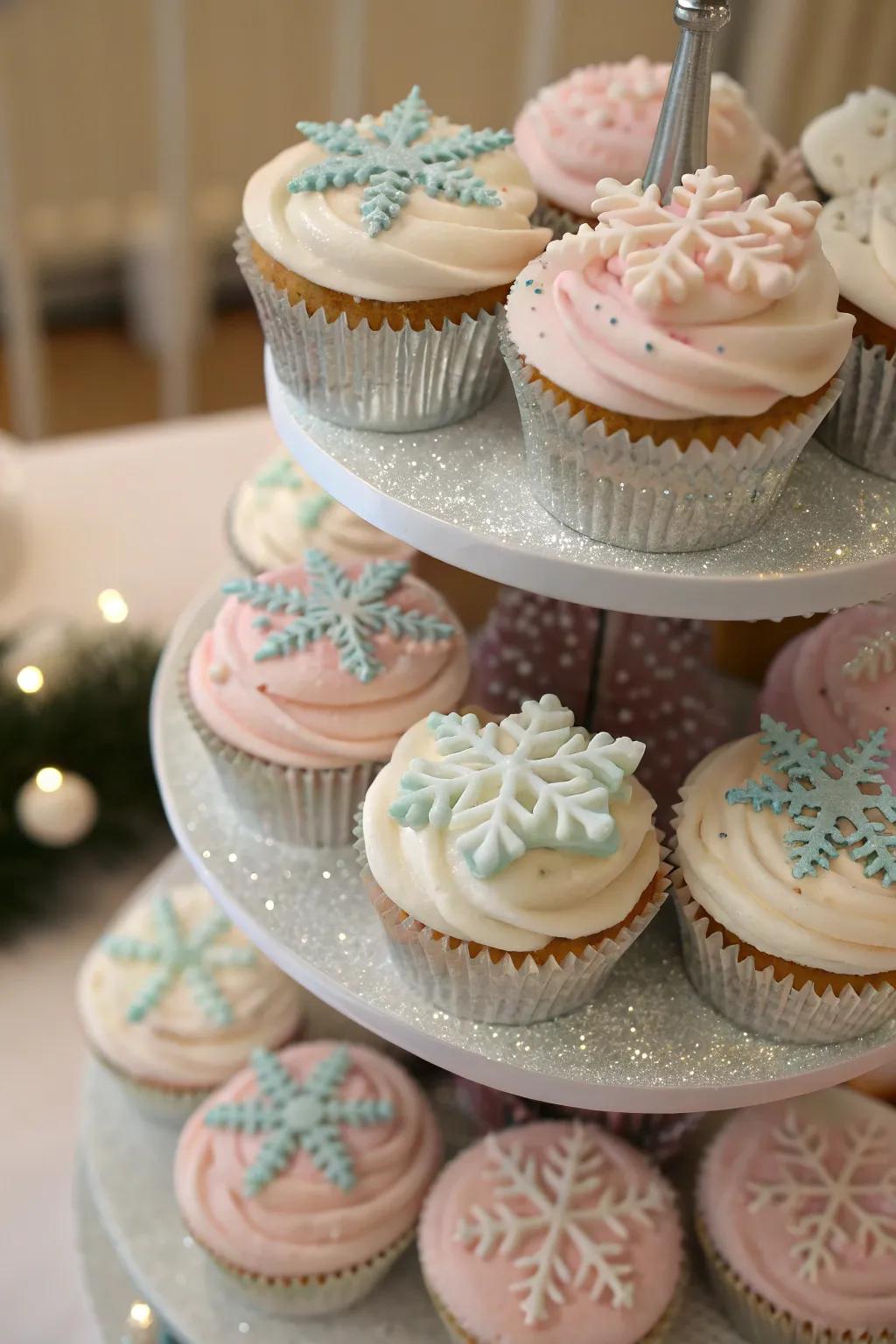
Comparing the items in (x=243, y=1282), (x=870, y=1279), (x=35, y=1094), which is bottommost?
(x=35, y=1094)

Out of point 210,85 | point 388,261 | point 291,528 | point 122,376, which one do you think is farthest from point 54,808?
point 122,376

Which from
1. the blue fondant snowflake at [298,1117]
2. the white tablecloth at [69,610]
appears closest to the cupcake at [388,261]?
the blue fondant snowflake at [298,1117]

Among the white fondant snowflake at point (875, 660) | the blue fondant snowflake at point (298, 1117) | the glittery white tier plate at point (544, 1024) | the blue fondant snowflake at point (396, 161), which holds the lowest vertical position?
the blue fondant snowflake at point (298, 1117)

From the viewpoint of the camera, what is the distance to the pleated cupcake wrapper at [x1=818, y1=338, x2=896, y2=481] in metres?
1.01

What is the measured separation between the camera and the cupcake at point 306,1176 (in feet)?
4.13

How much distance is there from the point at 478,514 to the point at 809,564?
0.22m

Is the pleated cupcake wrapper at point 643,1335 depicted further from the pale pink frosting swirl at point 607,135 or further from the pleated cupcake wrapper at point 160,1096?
the pale pink frosting swirl at point 607,135

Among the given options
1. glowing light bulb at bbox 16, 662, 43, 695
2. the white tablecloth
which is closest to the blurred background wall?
the white tablecloth

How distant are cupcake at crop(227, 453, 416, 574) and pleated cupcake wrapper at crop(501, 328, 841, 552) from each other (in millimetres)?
501

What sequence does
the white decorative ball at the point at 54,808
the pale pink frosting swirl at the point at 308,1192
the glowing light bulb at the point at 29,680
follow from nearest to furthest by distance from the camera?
the pale pink frosting swirl at the point at 308,1192, the white decorative ball at the point at 54,808, the glowing light bulb at the point at 29,680

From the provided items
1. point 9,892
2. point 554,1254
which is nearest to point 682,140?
point 554,1254

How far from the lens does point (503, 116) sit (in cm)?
329

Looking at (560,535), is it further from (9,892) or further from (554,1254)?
(9,892)

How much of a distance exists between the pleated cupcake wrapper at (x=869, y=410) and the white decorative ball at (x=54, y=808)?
1.05 metres
